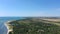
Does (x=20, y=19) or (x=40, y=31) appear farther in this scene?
(x=20, y=19)

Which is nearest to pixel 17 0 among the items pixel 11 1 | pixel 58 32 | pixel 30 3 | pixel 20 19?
pixel 11 1

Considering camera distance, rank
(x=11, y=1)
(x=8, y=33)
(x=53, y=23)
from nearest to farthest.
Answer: (x=8, y=33)
(x=11, y=1)
(x=53, y=23)

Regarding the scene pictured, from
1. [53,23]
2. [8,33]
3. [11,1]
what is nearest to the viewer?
[8,33]

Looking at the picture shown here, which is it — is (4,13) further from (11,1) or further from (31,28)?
(31,28)

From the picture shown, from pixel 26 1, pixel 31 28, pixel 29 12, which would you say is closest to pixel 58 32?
pixel 31 28

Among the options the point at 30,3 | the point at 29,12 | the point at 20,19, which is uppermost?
the point at 30,3

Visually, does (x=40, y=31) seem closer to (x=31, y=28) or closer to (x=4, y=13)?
(x=31, y=28)

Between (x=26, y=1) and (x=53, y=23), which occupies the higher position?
(x=26, y=1)
